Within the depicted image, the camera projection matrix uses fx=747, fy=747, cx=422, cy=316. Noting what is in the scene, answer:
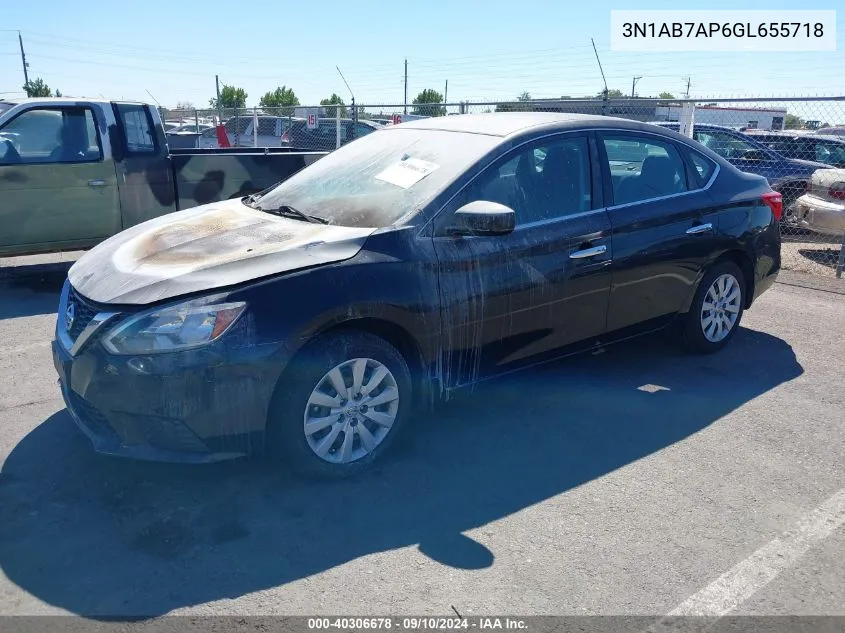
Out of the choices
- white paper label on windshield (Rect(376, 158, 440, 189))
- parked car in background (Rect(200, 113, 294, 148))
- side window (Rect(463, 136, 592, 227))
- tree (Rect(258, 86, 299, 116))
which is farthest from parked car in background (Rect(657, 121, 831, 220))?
tree (Rect(258, 86, 299, 116))

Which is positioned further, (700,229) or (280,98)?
(280,98)

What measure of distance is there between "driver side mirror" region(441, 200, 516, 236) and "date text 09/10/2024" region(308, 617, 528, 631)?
1.85 m

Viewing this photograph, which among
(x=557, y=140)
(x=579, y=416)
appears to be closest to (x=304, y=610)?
(x=579, y=416)

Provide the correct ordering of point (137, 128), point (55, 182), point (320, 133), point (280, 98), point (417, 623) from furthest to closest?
point (280, 98) < point (320, 133) < point (137, 128) < point (55, 182) < point (417, 623)

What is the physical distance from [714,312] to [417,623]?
3657 millimetres

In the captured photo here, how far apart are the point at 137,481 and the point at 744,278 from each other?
4.42 meters

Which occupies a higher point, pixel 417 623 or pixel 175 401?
pixel 175 401

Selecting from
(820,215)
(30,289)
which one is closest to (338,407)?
(30,289)

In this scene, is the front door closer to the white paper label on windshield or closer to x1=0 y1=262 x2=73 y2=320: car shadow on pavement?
the white paper label on windshield

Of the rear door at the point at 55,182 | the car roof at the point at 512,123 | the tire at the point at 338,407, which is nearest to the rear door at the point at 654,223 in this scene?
the car roof at the point at 512,123

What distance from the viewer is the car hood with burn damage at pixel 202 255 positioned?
3.34 metres

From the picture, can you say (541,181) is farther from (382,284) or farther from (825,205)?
(825,205)

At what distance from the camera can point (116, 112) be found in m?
7.46

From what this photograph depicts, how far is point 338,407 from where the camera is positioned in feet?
11.7
